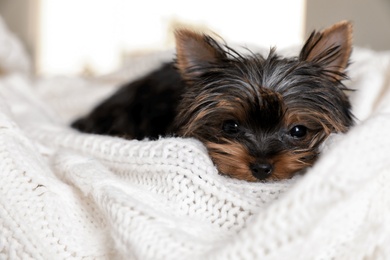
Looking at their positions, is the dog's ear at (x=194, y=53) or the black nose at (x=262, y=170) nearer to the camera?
the black nose at (x=262, y=170)

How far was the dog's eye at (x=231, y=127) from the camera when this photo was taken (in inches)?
83.0

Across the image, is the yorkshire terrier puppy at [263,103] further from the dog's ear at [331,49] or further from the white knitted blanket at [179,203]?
the white knitted blanket at [179,203]

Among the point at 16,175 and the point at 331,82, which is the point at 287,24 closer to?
the point at 331,82

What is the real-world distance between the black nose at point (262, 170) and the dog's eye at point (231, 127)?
0.28 m

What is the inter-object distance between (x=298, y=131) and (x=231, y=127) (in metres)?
0.25

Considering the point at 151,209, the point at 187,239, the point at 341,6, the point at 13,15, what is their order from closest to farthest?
the point at 187,239
the point at 151,209
the point at 341,6
the point at 13,15

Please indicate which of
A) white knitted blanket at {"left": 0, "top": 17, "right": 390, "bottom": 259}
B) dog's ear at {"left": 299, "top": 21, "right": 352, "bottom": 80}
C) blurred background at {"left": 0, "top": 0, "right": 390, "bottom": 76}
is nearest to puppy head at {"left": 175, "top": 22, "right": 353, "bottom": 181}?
dog's ear at {"left": 299, "top": 21, "right": 352, "bottom": 80}

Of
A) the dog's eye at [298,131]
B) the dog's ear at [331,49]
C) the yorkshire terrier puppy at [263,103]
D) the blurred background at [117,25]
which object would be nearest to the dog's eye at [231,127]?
the yorkshire terrier puppy at [263,103]

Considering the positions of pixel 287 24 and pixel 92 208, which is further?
pixel 287 24

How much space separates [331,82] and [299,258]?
102 cm

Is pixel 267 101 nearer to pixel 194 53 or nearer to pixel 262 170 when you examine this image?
pixel 262 170

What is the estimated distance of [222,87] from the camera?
214 cm

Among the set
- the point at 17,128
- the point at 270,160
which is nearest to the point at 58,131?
the point at 17,128

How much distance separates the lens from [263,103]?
2.04 metres
